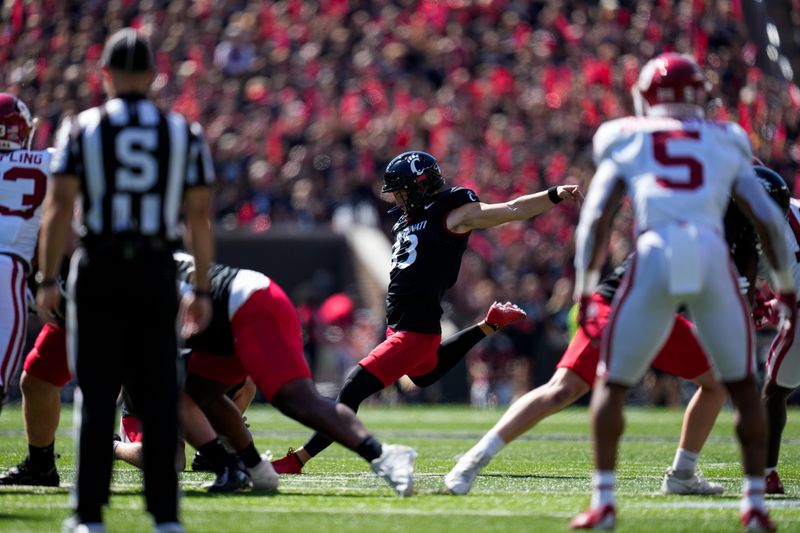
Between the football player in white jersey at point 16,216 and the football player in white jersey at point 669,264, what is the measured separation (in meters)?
3.10

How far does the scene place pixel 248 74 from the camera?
23.6 meters

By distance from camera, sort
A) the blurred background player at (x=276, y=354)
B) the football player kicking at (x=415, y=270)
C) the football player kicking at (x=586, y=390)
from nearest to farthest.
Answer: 1. the blurred background player at (x=276, y=354)
2. the football player kicking at (x=586, y=390)
3. the football player kicking at (x=415, y=270)

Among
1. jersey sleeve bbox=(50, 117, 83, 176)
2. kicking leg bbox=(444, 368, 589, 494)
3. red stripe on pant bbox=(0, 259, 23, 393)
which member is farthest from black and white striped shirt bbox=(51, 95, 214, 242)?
kicking leg bbox=(444, 368, 589, 494)

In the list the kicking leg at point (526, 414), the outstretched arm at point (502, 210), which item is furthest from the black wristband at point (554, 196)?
the kicking leg at point (526, 414)

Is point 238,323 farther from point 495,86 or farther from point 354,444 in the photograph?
point 495,86

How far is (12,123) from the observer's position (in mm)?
7309

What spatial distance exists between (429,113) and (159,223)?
17477 millimetres

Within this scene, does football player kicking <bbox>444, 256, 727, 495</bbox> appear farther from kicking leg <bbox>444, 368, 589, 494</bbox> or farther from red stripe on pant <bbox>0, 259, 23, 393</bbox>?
red stripe on pant <bbox>0, 259, 23, 393</bbox>

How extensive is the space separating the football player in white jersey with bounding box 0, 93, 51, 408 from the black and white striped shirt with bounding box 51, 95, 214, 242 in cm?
204

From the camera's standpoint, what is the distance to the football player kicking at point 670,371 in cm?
694

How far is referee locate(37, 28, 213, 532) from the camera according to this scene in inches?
201

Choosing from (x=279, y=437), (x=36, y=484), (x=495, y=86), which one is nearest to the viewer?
(x=36, y=484)

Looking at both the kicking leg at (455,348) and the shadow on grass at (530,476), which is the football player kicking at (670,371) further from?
the kicking leg at (455,348)

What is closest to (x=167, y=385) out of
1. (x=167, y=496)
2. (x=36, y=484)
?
(x=167, y=496)
